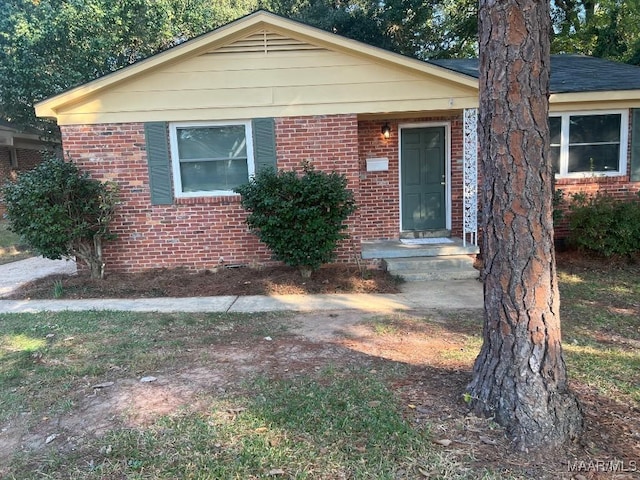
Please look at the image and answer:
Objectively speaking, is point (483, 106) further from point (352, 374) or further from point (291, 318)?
point (291, 318)

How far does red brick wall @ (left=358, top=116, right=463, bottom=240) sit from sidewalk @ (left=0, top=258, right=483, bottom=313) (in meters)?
2.27

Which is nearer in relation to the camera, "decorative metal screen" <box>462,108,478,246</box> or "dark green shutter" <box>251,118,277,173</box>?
"dark green shutter" <box>251,118,277,173</box>

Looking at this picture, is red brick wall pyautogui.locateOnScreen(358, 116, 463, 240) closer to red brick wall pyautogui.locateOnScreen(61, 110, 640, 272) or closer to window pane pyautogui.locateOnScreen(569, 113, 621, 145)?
red brick wall pyautogui.locateOnScreen(61, 110, 640, 272)

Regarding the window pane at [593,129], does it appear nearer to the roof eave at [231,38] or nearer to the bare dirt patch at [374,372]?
the roof eave at [231,38]

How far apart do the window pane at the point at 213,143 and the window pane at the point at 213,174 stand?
0.33ft

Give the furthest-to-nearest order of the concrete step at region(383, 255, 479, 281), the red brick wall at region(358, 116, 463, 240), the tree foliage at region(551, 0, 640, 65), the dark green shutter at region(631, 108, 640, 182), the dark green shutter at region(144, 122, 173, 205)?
the tree foliage at region(551, 0, 640, 65)
the red brick wall at region(358, 116, 463, 240)
the dark green shutter at region(631, 108, 640, 182)
the dark green shutter at region(144, 122, 173, 205)
the concrete step at region(383, 255, 479, 281)

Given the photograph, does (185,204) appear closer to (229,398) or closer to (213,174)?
(213,174)

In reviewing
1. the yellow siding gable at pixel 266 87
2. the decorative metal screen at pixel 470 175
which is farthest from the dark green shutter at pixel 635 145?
the yellow siding gable at pixel 266 87

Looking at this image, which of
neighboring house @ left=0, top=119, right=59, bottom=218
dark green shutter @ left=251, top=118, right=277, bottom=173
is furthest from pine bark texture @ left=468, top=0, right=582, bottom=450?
neighboring house @ left=0, top=119, right=59, bottom=218

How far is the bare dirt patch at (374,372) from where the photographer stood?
8.64 ft

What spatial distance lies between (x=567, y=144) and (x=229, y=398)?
794 centimetres

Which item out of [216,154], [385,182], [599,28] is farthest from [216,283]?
[599,28]

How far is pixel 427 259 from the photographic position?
754 centimetres

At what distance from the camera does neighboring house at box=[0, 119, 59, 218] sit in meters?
16.2
